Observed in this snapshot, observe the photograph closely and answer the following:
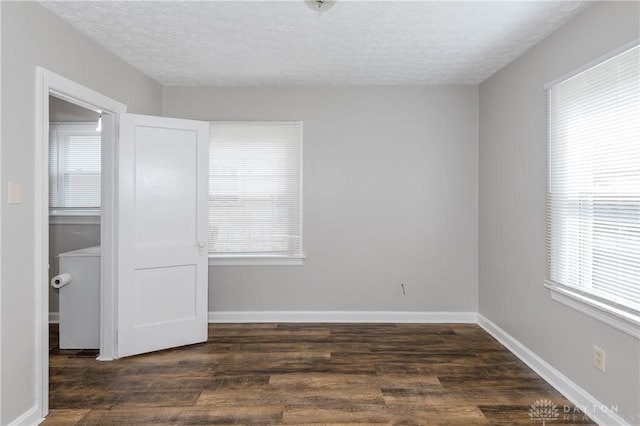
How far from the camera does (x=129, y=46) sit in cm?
323

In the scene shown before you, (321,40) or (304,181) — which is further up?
(321,40)

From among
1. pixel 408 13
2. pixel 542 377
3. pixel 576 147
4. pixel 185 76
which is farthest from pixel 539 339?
pixel 185 76

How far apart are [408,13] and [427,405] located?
258 cm

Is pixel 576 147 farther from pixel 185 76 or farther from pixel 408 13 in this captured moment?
pixel 185 76

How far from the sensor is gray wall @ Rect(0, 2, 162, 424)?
7.30 feet

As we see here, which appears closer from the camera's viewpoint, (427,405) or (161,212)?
(427,405)

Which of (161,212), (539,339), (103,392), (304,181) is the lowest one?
(103,392)

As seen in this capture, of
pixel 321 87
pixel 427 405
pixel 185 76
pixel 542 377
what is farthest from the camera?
pixel 321 87

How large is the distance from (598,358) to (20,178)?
11.9 feet

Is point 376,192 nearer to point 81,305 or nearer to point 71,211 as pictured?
point 81,305

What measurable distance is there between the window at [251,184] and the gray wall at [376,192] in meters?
0.12

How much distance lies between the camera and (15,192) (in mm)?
2291

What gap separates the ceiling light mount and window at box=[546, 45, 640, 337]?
1.67 meters

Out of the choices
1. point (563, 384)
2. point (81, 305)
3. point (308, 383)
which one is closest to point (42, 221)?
point (81, 305)
